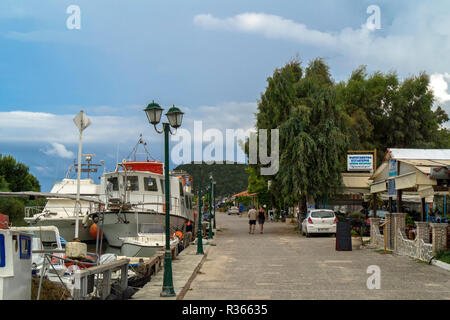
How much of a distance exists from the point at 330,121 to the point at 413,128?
735 inches

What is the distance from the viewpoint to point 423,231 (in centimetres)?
1756

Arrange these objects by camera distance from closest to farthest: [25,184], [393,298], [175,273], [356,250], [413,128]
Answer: [393,298]
[175,273]
[356,250]
[413,128]
[25,184]

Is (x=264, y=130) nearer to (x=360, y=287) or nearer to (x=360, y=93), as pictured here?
(x=360, y=93)

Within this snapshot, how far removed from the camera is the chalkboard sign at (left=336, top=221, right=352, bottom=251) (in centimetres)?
2200

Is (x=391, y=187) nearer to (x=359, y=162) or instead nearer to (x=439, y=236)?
(x=439, y=236)

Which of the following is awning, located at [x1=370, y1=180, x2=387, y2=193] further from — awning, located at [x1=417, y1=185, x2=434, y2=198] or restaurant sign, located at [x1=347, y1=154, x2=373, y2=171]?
restaurant sign, located at [x1=347, y1=154, x2=373, y2=171]

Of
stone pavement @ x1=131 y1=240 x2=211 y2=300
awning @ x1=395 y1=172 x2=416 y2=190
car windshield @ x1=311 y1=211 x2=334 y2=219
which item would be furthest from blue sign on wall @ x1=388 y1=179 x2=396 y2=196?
car windshield @ x1=311 y1=211 x2=334 y2=219

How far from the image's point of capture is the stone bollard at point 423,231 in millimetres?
17531

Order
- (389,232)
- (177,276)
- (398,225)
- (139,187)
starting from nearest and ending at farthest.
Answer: (177,276) → (398,225) → (389,232) → (139,187)

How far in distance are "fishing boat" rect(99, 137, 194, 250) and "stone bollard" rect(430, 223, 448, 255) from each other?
34.4ft

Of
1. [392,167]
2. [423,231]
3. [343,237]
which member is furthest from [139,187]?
[423,231]

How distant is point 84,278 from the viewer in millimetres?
9484

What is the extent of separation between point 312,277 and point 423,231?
5259mm
